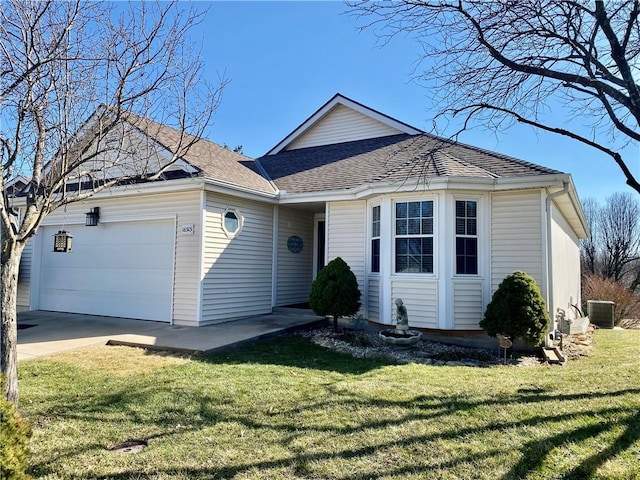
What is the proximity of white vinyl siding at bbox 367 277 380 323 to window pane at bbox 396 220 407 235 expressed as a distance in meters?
1.14

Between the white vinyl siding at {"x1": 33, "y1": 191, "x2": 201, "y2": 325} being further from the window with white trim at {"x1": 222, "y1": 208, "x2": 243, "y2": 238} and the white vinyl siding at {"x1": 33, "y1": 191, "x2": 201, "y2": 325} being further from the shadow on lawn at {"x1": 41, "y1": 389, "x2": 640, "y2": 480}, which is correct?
the shadow on lawn at {"x1": 41, "y1": 389, "x2": 640, "y2": 480}

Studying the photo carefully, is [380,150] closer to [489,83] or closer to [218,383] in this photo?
[489,83]

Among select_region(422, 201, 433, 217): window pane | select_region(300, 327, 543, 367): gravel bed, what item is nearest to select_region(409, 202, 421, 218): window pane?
select_region(422, 201, 433, 217): window pane

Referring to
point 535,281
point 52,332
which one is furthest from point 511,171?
point 52,332

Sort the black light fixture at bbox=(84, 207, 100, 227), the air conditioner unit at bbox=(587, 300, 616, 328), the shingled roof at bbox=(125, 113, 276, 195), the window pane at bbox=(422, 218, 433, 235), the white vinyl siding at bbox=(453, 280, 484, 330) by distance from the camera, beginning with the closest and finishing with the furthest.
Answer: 1. the white vinyl siding at bbox=(453, 280, 484, 330)
2. the window pane at bbox=(422, 218, 433, 235)
3. the shingled roof at bbox=(125, 113, 276, 195)
4. the black light fixture at bbox=(84, 207, 100, 227)
5. the air conditioner unit at bbox=(587, 300, 616, 328)

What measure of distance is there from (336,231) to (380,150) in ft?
11.6

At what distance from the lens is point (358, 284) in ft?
30.6

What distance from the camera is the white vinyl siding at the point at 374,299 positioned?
881 centimetres

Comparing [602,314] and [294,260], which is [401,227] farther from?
[602,314]

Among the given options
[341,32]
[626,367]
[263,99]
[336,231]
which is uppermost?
[263,99]

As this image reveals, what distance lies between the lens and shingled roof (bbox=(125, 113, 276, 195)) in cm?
923

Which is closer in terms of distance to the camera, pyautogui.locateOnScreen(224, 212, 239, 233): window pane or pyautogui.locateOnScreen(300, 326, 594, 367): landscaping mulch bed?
pyautogui.locateOnScreen(300, 326, 594, 367): landscaping mulch bed

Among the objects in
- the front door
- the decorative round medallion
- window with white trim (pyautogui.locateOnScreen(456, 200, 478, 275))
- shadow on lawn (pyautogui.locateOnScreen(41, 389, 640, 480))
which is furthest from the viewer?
the front door

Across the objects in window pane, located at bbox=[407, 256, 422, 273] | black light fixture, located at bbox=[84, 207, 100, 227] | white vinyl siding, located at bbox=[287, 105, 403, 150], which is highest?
white vinyl siding, located at bbox=[287, 105, 403, 150]
